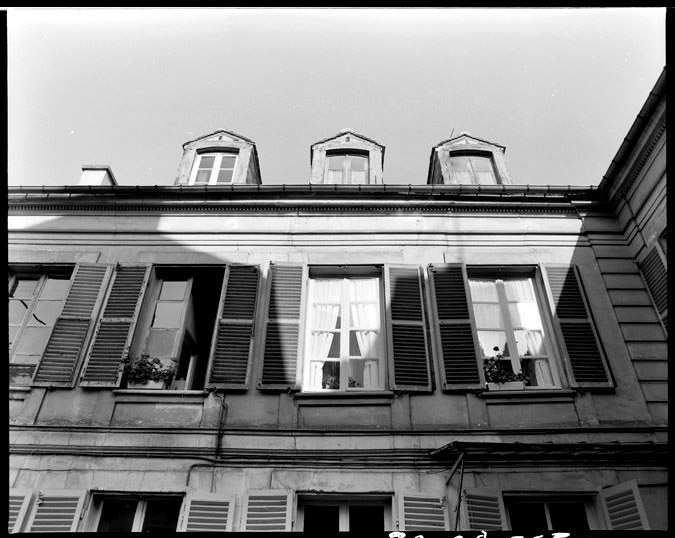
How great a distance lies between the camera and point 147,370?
6.95 metres

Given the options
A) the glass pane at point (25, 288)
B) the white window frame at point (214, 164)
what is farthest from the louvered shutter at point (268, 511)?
the white window frame at point (214, 164)

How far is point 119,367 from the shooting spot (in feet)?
22.6

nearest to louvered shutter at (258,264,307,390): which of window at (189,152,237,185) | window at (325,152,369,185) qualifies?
window at (325,152,369,185)

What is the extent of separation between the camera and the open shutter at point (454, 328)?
6770 millimetres

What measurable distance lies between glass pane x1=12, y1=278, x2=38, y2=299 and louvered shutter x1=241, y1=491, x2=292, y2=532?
4.29 m

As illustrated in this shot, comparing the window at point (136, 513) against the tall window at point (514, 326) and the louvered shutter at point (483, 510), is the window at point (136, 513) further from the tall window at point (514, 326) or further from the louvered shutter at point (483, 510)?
the tall window at point (514, 326)

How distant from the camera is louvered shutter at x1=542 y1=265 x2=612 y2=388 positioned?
674 cm

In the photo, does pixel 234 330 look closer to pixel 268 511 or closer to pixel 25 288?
pixel 268 511

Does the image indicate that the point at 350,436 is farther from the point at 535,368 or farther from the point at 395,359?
the point at 535,368

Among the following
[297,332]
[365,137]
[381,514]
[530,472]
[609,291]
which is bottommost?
[381,514]

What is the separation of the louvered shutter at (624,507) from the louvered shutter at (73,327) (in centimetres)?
569

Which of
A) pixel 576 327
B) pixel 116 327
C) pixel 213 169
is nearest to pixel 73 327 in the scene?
pixel 116 327

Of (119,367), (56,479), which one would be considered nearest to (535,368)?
(119,367)

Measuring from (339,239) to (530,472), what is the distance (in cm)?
392
